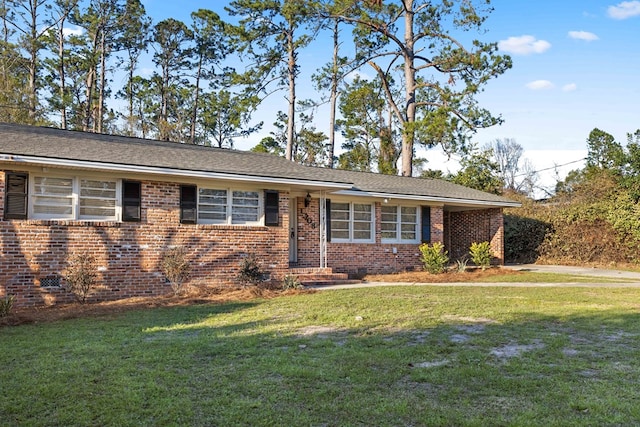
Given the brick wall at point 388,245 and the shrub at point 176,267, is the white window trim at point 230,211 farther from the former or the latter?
the brick wall at point 388,245

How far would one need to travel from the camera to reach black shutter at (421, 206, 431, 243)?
57.0 ft

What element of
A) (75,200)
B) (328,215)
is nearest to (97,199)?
(75,200)

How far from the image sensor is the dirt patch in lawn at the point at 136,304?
328 inches

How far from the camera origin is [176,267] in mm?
10984

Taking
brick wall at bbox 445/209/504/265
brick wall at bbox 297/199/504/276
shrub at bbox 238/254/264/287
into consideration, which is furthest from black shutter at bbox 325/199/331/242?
brick wall at bbox 445/209/504/265

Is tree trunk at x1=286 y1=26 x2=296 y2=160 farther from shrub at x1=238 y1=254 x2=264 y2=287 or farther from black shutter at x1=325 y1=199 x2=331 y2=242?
shrub at x1=238 y1=254 x2=264 y2=287

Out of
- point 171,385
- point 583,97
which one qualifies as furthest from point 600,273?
point 171,385

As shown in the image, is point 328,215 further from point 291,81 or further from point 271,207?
point 291,81

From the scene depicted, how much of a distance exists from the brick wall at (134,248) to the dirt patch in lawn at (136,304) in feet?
1.46

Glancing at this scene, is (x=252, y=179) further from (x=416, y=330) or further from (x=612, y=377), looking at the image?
(x=612, y=377)

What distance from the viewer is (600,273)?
15820 millimetres

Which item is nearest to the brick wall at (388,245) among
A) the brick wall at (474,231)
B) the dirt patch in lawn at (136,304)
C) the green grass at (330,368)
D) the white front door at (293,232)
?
the brick wall at (474,231)

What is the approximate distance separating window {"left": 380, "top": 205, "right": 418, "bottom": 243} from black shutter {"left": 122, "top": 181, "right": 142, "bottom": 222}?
27.0 feet

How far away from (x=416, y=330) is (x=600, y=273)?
→ 11.9m
